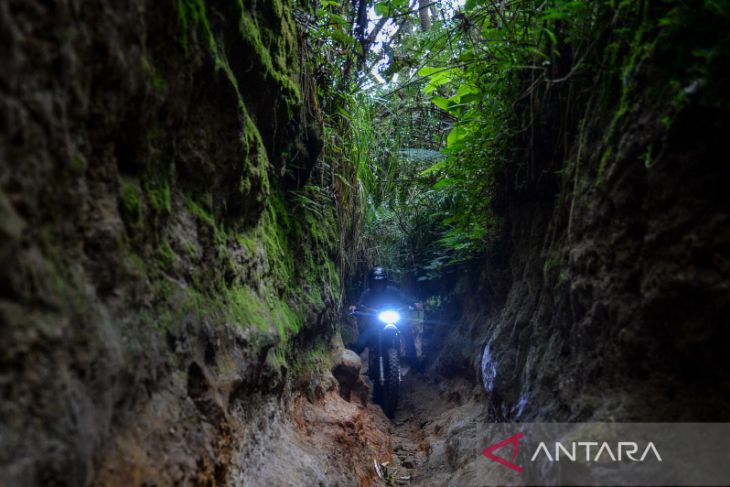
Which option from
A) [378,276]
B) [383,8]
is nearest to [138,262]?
[383,8]

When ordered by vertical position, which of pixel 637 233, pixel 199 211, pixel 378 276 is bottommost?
pixel 637 233

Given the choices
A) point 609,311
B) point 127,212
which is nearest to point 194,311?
point 127,212

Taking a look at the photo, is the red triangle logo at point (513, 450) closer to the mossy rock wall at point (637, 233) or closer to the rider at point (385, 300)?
the mossy rock wall at point (637, 233)

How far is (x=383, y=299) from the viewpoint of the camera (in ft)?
26.9

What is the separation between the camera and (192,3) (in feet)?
7.67

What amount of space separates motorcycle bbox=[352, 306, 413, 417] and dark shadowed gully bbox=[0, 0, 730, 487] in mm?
1572

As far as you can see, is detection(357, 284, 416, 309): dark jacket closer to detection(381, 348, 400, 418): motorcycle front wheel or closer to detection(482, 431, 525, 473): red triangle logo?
detection(381, 348, 400, 418): motorcycle front wheel

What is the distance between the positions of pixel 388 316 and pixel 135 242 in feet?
18.5

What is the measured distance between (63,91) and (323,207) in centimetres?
394

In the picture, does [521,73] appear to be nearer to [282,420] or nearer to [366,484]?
[282,420]

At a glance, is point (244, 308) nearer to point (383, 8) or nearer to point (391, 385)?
point (383, 8)

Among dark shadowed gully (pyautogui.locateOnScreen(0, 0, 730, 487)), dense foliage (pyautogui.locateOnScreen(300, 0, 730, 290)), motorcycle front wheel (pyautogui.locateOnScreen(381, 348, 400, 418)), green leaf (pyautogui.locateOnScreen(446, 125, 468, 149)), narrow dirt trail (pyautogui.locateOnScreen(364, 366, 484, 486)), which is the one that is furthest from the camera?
motorcycle front wheel (pyautogui.locateOnScreen(381, 348, 400, 418))

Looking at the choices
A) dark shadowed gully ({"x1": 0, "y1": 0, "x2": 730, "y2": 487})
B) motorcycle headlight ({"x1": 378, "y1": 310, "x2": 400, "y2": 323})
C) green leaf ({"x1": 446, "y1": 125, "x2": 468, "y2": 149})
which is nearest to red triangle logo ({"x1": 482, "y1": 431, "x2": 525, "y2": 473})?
dark shadowed gully ({"x1": 0, "y1": 0, "x2": 730, "y2": 487})

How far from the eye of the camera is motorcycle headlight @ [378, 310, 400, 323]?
7.25 m
